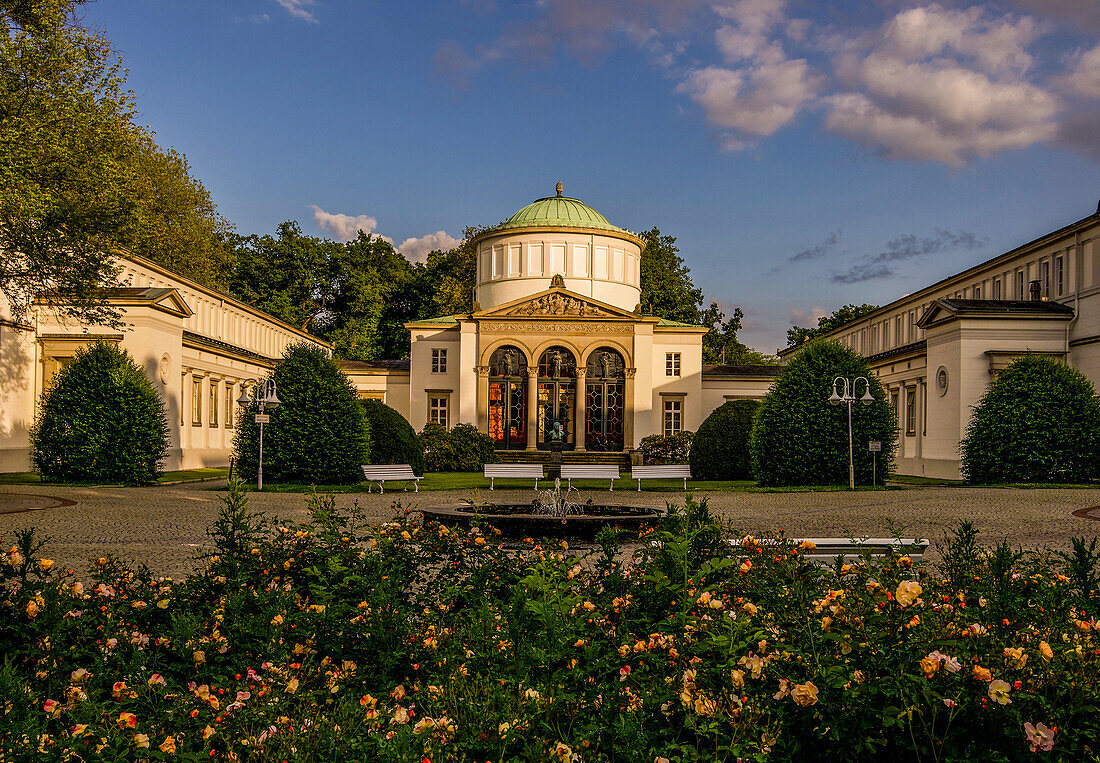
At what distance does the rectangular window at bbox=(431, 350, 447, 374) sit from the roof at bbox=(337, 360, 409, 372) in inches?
128

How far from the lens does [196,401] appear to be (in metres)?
41.0

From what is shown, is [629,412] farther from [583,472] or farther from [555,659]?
[555,659]

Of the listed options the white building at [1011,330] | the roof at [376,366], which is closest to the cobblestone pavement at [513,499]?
the white building at [1011,330]

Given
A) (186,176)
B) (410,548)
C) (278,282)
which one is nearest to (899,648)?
(410,548)

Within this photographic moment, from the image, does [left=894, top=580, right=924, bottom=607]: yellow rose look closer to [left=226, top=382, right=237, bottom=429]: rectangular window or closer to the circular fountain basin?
the circular fountain basin

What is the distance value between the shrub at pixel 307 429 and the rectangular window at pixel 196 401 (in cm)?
1595

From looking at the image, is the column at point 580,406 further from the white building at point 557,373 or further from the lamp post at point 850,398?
the lamp post at point 850,398

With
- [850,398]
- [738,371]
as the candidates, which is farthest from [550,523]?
[738,371]

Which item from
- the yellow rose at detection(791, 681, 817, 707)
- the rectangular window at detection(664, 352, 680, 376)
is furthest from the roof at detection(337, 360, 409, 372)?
the yellow rose at detection(791, 681, 817, 707)

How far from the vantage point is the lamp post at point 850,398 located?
24494mm

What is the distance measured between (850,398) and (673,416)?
76.2ft

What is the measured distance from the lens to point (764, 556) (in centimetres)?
554

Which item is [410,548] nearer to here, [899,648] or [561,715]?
[561,715]

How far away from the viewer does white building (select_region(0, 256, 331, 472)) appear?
108 feet
